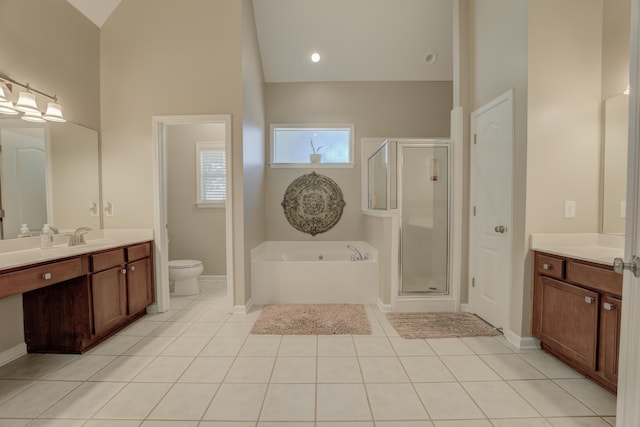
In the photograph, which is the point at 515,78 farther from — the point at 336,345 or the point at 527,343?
the point at 336,345

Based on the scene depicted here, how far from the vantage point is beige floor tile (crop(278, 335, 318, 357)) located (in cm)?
226

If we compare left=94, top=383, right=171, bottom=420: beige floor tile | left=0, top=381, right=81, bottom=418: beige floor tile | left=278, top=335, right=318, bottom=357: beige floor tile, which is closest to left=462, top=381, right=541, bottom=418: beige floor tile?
left=278, top=335, right=318, bottom=357: beige floor tile

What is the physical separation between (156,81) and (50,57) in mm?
803

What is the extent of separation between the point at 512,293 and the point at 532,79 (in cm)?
167

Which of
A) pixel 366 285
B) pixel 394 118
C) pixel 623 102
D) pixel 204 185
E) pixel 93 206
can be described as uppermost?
pixel 394 118

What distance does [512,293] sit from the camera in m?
2.41

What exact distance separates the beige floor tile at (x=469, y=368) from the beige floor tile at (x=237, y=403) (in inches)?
Answer: 50.5

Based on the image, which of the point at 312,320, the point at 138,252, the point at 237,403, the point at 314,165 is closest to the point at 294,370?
the point at 237,403

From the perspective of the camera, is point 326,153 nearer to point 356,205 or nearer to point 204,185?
point 356,205

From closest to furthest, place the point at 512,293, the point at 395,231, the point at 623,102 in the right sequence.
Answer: the point at 623,102
the point at 512,293
the point at 395,231

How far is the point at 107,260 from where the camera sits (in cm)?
247

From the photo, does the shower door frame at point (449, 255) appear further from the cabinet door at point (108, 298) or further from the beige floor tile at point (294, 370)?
the cabinet door at point (108, 298)

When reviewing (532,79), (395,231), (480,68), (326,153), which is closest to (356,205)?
(326,153)

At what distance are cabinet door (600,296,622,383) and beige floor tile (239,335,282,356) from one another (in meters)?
2.08
